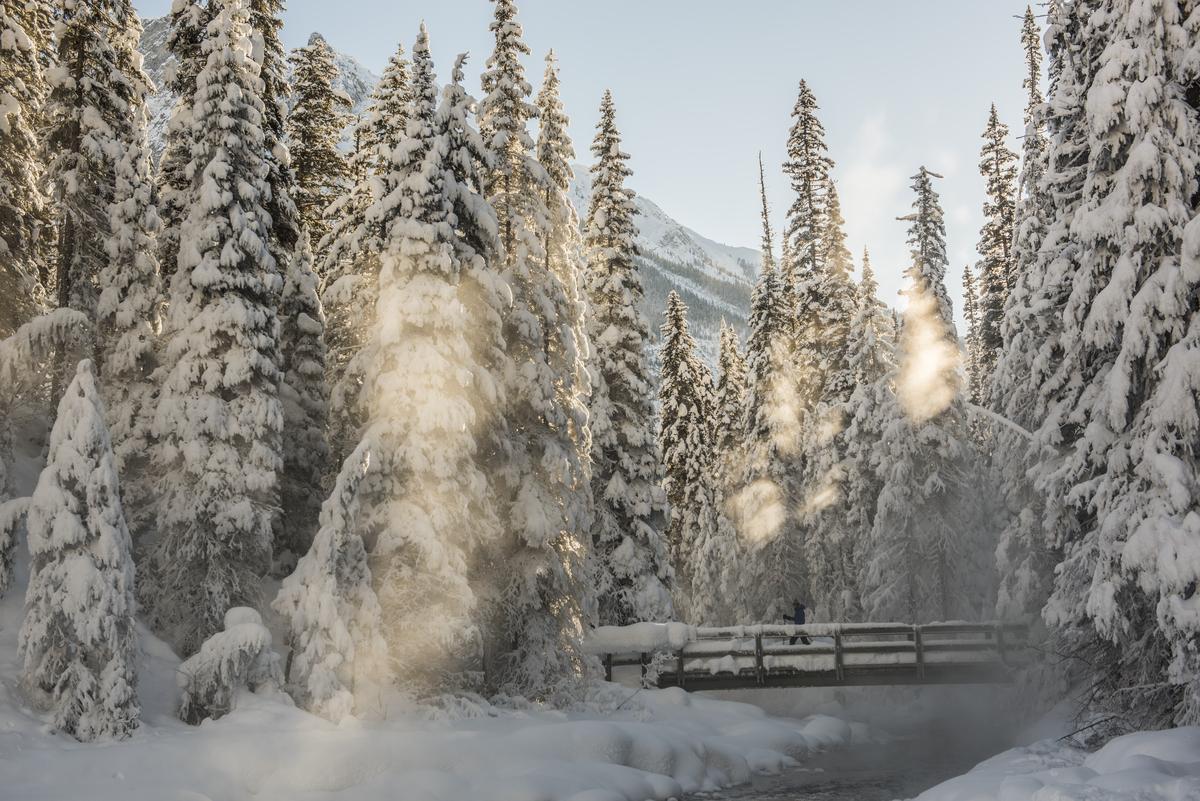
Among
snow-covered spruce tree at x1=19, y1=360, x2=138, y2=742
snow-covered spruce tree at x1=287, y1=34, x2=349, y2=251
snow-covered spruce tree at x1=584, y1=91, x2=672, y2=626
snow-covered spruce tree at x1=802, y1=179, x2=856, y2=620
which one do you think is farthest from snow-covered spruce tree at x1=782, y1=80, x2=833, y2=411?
snow-covered spruce tree at x1=19, y1=360, x2=138, y2=742

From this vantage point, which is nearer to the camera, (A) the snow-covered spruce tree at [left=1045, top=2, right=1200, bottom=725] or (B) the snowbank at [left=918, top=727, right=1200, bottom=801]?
(B) the snowbank at [left=918, top=727, right=1200, bottom=801]

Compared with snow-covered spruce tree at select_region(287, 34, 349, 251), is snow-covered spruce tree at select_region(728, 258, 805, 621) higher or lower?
lower

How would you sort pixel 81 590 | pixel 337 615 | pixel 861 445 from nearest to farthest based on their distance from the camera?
A: pixel 81 590 < pixel 337 615 < pixel 861 445

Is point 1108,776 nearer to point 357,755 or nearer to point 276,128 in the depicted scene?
point 357,755

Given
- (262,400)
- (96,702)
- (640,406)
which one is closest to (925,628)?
(640,406)

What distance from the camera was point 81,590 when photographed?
14.3 meters

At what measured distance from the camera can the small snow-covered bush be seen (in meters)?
16.0

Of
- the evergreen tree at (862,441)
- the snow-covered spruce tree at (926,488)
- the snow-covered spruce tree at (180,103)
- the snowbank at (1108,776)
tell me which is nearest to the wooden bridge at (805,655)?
the snow-covered spruce tree at (926,488)

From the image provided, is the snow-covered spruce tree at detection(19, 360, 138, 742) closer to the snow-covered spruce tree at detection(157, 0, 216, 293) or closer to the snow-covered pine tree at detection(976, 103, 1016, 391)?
the snow-covered spruce tree at detection(157, 0, 216, 293)

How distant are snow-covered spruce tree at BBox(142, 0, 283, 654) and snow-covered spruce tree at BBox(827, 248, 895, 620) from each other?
22.3 metres

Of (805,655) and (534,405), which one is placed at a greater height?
(534,405)

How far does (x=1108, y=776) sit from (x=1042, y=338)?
15006 mm

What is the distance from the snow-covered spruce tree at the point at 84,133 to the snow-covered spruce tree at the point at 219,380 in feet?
6.69

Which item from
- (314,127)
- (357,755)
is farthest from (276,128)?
(357,755)
